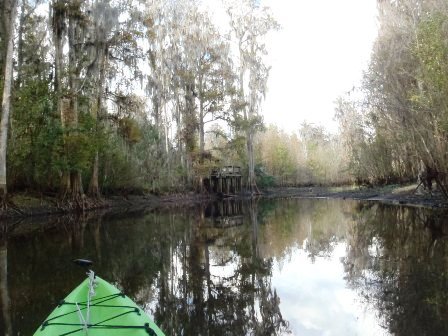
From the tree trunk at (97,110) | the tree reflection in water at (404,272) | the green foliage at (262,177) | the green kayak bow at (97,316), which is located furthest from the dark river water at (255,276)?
the green foliage at (262,177)

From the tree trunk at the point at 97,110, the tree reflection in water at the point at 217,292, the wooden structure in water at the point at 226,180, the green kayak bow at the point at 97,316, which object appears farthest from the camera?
the wooden structure in water at the point at 226,180

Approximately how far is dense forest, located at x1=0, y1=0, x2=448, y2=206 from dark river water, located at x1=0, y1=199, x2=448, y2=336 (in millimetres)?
4734

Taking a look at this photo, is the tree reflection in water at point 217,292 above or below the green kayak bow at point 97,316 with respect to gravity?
below

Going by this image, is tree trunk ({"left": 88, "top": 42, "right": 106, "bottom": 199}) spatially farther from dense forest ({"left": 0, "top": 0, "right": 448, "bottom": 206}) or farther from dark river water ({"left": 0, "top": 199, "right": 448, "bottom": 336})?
dark river water ({"left": 0, "top": 199, "right": 448, "bottom": 336})

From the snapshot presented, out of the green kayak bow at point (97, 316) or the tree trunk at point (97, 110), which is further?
the tree trunk at point (97, 110)

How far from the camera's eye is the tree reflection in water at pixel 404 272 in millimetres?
4254

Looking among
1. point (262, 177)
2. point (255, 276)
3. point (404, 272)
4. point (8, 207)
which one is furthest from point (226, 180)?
point (404, 272)

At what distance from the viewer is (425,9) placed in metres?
13.7

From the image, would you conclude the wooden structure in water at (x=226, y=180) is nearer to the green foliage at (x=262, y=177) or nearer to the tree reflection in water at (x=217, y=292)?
the green foliage at (x=262, y=177)

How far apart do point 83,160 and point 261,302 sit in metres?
15.2

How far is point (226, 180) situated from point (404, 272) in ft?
95.4

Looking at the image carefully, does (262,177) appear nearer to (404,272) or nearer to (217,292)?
(404,272)

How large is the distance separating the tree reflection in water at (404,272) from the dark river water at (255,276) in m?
0.01

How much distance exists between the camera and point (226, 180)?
115 feet
